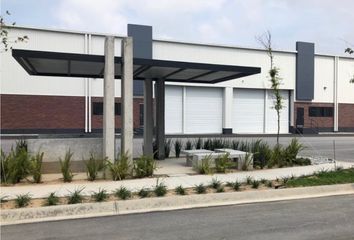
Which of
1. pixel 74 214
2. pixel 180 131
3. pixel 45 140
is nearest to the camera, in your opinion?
pixel 74 214

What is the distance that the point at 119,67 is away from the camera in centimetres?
1562

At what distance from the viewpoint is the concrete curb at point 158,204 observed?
8.34 m

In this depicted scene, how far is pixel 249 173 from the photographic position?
44.6ft

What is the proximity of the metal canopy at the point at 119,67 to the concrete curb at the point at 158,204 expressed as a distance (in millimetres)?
5611

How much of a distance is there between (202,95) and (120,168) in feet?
98.3

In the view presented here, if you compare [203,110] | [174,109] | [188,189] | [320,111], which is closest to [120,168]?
[188,189]

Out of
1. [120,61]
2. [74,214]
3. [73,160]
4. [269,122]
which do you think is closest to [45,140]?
[73,160]

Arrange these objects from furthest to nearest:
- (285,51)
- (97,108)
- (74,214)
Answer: (285,51), (97,108), (74,214)

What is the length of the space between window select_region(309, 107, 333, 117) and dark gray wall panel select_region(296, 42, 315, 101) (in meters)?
1.40

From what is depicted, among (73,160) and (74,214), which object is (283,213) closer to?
(74,214)

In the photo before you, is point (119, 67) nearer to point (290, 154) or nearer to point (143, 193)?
point (290, 154)

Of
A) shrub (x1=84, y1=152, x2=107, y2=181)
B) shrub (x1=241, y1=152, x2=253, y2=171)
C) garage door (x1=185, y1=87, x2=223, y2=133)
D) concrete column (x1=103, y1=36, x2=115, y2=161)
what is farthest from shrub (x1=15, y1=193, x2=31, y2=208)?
garage door (x1=185, y1=87, x2=223, y2=133)

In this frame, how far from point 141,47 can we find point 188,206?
29437 mm

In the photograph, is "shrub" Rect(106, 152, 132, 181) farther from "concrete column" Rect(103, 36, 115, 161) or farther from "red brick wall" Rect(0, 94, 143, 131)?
"red brick wall" Rect(0, 94, 143, 131)
